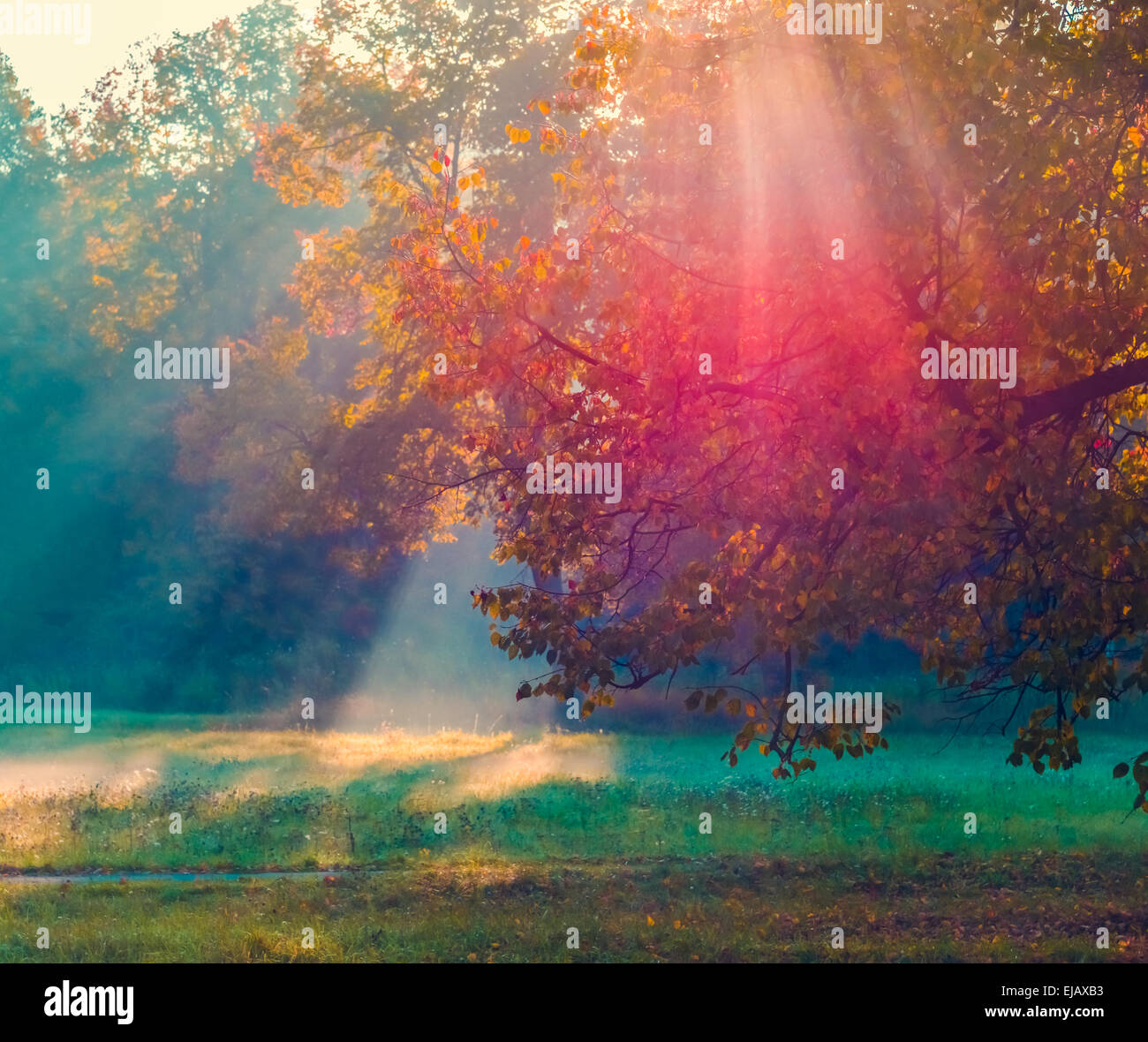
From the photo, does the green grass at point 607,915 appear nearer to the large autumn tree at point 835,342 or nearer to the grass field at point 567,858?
the grass field at point 567,858

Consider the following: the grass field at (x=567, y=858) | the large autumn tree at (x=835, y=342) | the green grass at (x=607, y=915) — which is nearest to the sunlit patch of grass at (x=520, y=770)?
the grass field at (x=567, y=858)

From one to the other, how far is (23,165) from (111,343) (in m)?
11.5

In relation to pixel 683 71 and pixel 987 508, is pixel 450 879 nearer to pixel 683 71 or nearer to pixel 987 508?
pixel 987 508

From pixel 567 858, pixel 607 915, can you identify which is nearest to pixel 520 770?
pixel 567 858

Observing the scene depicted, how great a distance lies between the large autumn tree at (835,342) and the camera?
10.4 m

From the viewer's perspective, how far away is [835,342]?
34.7 ft

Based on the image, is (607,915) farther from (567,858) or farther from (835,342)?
(835,342)

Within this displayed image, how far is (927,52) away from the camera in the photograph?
1039 centimetres

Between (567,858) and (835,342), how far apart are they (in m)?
9.23

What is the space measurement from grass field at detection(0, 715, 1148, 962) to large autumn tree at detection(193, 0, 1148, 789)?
270cm

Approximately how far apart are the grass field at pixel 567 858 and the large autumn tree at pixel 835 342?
2705 mm

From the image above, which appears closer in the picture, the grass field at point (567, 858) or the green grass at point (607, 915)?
the green grass at point (607, 915)

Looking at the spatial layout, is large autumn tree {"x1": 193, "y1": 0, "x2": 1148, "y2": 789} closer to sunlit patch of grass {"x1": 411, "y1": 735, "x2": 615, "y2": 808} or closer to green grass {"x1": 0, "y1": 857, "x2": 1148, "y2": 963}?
green grass {"x1": 0, "y1": 857, "x2": 1148, "y2": 963}

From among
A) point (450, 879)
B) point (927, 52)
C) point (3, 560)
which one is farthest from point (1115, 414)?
point (3, 560)
